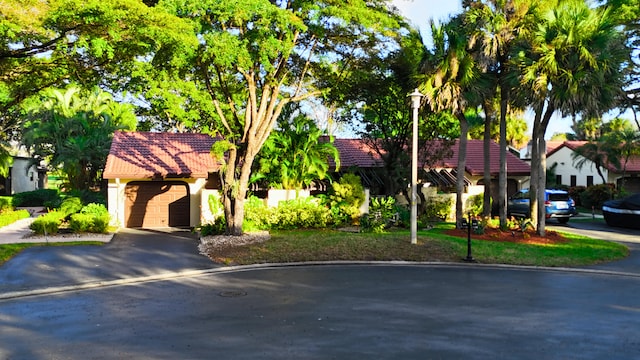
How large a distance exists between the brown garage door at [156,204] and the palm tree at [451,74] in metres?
12.2

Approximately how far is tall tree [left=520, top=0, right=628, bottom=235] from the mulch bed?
4.42 metres

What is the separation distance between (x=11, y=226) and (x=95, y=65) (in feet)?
35.7

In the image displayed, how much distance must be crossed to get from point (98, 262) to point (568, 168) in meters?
40.5

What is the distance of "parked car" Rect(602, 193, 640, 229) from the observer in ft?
76.4

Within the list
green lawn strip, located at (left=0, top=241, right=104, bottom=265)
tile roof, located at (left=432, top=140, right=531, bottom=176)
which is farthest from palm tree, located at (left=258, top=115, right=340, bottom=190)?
tile roof, located at (left=432, top=140, right=531, bottom=176)

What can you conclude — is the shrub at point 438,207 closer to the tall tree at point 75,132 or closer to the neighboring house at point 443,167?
the neighboring house at point 443,167

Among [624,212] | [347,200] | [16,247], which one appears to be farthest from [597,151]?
[16,247]

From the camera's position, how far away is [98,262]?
13273 millimetres

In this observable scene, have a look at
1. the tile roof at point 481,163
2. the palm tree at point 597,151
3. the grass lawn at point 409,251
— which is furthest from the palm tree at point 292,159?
the palm tree at point 597,151

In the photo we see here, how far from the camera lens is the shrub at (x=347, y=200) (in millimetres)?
21312

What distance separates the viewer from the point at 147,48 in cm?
1403

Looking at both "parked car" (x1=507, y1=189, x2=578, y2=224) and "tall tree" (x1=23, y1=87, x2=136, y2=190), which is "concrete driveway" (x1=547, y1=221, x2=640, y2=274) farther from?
"tall tree" (x1=23, y1=87, x2=136, y2=190)

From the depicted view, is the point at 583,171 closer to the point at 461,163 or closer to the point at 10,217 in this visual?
the point at 461,163

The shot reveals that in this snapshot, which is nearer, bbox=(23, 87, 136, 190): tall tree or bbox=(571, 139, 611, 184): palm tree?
bbox=(23, 87, 136, 190): tall tree
